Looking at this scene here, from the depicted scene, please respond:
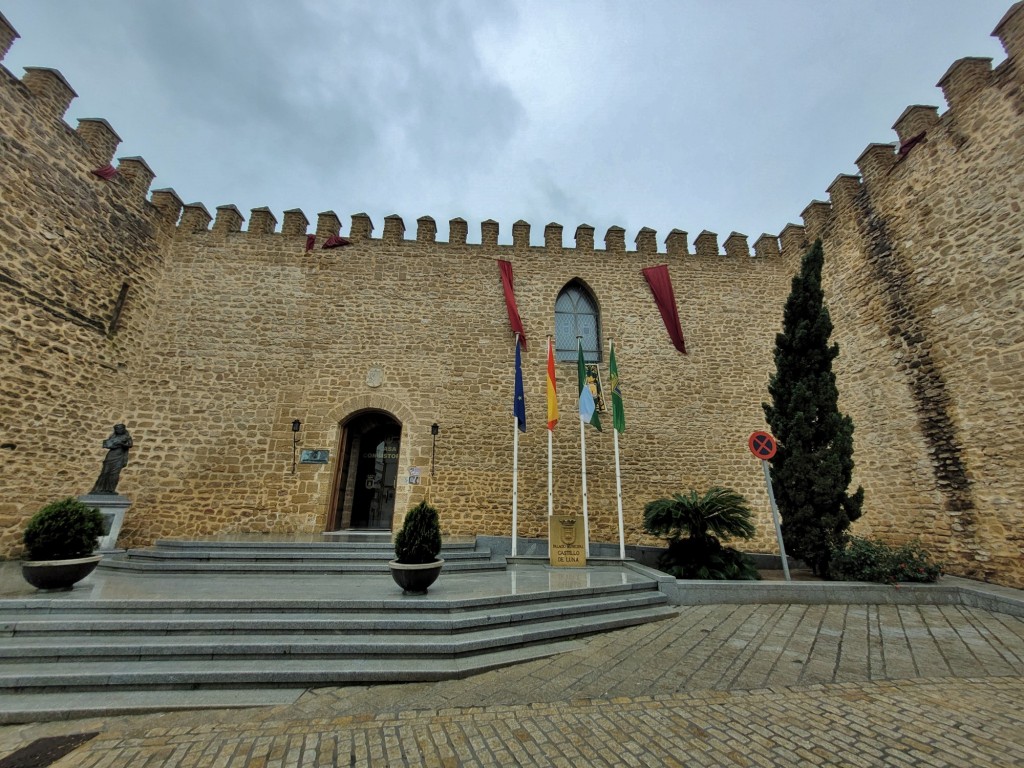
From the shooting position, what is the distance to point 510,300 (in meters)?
11.2

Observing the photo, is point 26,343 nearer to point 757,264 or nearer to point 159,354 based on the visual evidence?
point 159,354

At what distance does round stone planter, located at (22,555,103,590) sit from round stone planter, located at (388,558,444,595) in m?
3.75

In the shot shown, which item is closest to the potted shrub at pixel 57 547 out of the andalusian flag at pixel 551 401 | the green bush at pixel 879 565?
the andalusian flag at pixel 551 401

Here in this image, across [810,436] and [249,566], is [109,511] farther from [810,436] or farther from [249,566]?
[810,436]

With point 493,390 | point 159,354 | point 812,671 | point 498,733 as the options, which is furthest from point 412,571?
point 159,354

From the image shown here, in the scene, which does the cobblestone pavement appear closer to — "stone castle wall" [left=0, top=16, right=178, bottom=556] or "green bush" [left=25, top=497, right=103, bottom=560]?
"green bush" [left=25, top=497, right=103, bottom=560]

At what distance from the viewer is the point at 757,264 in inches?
486

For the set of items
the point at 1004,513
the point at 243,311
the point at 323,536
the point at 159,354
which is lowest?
the point at 323,536

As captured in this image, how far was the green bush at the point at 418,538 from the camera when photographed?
477 cm

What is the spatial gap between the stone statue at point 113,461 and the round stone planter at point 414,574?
7216 millimetres

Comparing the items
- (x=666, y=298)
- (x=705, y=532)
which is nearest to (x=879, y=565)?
(x=705, y=532)

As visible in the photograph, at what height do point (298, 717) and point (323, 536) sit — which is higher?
point (323, 536)

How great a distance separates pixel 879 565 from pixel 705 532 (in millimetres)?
2474

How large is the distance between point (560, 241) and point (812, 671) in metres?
11.1
